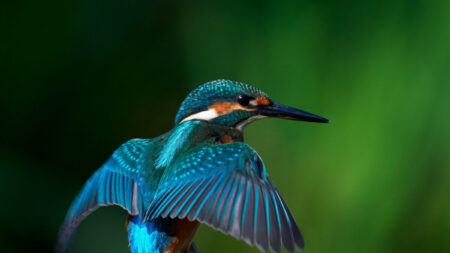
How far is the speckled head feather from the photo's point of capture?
1919 mm

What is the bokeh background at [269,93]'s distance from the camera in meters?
2.26

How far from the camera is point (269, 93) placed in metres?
2.57

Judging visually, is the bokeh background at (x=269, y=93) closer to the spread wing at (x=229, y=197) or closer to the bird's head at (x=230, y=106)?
the bird's head at (x=230, y=106)

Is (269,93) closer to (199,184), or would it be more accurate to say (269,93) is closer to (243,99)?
(243,99)

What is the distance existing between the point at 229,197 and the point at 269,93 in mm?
1072

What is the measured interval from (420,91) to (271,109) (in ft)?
2.19

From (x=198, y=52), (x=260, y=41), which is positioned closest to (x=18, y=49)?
(x=198, y=52)

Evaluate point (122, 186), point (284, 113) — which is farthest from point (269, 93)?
point (122, 186)

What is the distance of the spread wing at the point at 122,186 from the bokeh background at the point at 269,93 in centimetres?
77

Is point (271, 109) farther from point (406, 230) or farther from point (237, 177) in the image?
point (406, 230)

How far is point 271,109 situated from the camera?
1.97 metres

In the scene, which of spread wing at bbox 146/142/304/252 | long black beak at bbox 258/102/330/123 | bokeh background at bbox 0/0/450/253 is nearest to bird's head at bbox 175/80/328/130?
long black beak at bbox 258/102/330/123

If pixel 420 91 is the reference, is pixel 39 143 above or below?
below

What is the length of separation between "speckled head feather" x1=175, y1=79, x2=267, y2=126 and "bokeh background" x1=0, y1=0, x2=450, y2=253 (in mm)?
549
